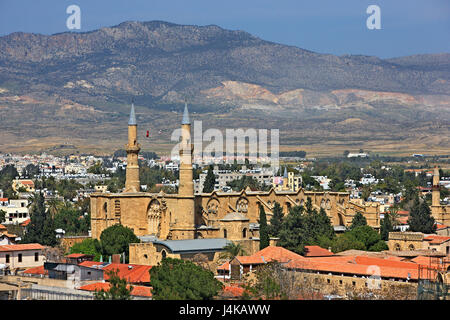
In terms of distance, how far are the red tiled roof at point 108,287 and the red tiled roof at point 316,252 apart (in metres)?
15.3

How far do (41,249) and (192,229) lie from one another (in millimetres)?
9093

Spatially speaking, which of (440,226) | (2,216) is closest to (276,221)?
(440,226)

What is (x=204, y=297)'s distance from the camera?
120ft

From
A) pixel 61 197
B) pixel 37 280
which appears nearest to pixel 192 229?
pixel 37 280

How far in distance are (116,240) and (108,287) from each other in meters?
16.1

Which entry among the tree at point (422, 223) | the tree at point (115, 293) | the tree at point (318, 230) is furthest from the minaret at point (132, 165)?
the tree at point (115, 293)

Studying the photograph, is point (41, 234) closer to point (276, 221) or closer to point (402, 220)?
A: point (276, 221)

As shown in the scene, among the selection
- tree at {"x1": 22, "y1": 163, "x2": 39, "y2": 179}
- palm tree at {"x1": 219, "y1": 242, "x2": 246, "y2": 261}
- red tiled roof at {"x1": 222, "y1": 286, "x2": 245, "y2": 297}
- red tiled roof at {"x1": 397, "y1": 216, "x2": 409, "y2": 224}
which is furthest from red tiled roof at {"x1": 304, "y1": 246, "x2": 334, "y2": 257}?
tree at {"x1": 22, "y1": 163, "x2": 39, "y2": 179}

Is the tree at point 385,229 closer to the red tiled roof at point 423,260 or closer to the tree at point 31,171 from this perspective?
the red tiled roof at point 423,260

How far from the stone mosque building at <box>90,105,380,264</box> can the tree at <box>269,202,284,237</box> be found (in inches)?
37.5

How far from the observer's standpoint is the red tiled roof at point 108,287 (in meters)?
38.9

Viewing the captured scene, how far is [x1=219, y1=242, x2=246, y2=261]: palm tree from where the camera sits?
51.5 m

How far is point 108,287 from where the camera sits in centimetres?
4000
